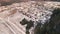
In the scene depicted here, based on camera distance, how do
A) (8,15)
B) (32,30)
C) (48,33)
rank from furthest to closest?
(8,15) → (32,30) → (48,33)

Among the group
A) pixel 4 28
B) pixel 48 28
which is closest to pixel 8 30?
pixel 4 28

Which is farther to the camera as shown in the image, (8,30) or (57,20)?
(8,30)

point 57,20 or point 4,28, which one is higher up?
point 57,20

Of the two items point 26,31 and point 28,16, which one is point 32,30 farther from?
point 28,16

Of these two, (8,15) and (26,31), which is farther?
(8,15)

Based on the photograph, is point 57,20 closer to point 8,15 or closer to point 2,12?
point 8,15

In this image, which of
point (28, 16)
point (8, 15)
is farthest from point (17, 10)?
point (28, 16)

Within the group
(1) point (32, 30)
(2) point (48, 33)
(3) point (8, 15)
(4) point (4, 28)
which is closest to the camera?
(2) point (48, 33)

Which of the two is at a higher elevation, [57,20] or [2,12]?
[57,20]
